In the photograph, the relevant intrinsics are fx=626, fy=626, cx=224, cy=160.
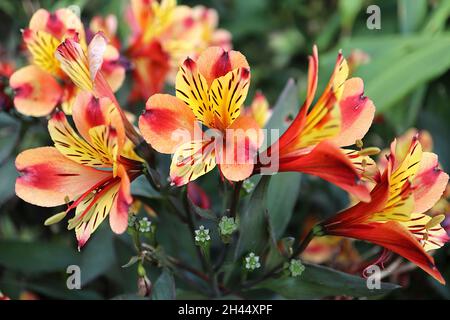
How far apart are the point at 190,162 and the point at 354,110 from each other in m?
0.17

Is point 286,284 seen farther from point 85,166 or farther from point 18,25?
point 18,25

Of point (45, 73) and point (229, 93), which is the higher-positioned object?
point (45, 73)

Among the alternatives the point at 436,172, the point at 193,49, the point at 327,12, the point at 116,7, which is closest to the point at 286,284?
the point at 436,172

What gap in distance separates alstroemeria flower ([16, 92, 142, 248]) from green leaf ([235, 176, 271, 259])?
13cm

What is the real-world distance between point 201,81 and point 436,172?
26cm

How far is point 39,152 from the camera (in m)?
0.62

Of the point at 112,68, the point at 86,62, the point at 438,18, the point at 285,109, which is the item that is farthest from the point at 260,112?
the point at 438,18

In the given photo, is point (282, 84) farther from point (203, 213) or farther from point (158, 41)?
point (203, 213)

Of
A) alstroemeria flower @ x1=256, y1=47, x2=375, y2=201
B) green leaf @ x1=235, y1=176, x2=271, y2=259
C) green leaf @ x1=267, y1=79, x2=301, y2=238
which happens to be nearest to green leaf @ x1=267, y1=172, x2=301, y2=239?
green leaf @ x1=267, y1=79, x2=301, y2=238

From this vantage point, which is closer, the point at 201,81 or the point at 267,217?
the point at 201,81

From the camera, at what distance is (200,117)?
0.61 m

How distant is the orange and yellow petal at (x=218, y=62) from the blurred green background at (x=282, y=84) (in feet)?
0.91

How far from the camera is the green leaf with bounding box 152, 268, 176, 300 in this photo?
677 mm

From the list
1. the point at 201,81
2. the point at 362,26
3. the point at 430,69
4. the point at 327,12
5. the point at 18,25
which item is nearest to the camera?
the point at 201,81
